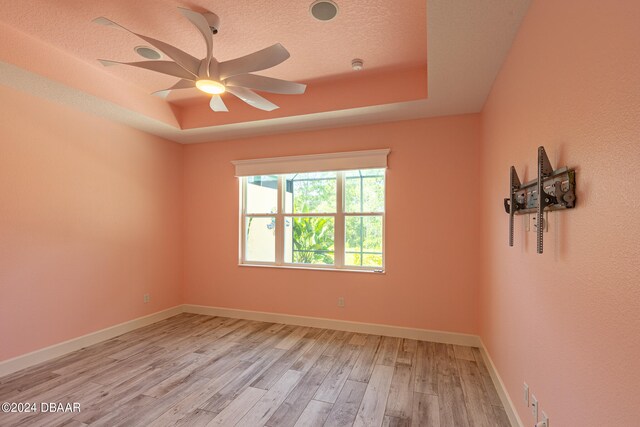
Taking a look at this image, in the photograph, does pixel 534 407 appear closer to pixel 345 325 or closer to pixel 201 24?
pixel 345 325

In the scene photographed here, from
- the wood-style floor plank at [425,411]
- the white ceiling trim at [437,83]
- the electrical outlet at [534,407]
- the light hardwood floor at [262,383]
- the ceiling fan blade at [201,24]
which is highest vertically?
the white ceiling trim at [437,83]

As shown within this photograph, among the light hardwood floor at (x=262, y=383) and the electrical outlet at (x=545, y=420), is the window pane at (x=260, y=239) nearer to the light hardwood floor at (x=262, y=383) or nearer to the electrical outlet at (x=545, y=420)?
the light hardwood floor at (x=262, y=383)

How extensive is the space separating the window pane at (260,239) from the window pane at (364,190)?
1194 millimetres

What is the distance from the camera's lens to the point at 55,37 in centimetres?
245

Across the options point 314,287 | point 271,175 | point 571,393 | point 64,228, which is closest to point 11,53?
point 64,228

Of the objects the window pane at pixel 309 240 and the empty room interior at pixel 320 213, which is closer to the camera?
the empty room interior at pixel 320 213

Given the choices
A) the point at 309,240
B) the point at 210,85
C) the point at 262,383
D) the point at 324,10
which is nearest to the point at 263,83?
the point at 210,85

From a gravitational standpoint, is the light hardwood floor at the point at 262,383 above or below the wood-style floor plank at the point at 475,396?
below

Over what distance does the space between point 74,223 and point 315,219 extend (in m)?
2.79

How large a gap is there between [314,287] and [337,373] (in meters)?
1.34

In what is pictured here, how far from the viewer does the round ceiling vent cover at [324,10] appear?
2043 millimetres

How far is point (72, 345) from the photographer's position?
3.16 m

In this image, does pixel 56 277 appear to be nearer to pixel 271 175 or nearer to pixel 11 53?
pixel 11 53

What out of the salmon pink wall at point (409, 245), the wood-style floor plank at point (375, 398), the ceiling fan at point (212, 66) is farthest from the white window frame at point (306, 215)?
the ceiling fan at point (212, 66)
